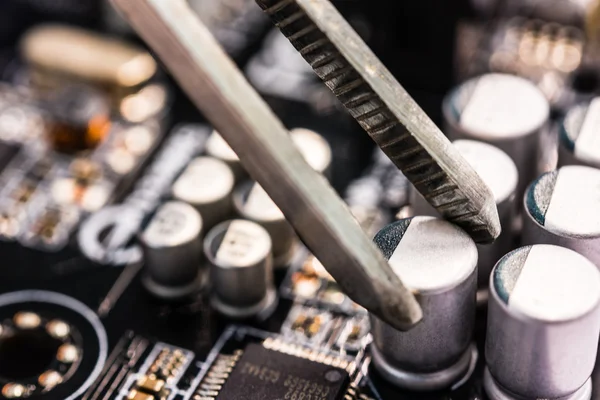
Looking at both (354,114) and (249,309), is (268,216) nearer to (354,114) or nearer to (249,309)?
(249,309)

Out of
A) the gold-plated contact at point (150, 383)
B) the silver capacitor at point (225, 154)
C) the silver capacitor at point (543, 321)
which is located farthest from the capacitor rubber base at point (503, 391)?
the silver capacitor at point (225, 154)

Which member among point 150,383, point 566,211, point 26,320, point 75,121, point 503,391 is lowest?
point 503,391

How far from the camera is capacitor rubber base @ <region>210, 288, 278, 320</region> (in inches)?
61.7

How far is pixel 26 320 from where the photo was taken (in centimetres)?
161

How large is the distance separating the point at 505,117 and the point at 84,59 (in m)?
1.01

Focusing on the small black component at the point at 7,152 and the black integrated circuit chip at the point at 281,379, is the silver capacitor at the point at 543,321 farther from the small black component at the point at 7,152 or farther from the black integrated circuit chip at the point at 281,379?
the small black component at the point at 7,152

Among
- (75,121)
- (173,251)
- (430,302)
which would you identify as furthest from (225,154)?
(430,302)

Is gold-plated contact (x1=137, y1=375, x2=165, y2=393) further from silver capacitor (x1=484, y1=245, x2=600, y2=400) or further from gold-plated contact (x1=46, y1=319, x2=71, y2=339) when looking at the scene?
silver capacitor (x1=484, y1=245, x2=600, y2=400)

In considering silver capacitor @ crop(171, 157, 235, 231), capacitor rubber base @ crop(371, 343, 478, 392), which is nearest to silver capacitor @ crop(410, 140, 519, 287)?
capacitor rubber base @ crop(371, 343, 478, 392)

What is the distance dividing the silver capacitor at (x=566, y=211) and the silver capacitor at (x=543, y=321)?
2.4 inches

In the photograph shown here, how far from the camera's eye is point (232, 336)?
1555mm

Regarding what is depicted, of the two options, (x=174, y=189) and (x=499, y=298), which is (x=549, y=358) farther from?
(x=174, y=189)

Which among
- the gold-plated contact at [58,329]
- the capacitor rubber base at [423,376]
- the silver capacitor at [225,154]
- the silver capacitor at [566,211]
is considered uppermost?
the gold-plated contact at [58,329]

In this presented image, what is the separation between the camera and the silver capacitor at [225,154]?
1734mm
